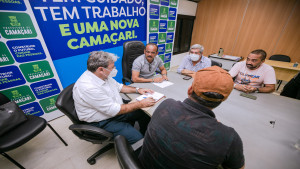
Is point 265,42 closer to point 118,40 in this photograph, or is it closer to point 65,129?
point 118,40

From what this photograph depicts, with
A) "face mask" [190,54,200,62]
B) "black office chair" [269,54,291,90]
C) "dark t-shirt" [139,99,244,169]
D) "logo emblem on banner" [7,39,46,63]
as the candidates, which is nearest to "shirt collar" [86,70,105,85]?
"dark t-shirt" [139,99,244,169]

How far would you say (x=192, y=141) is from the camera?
584 millimetres

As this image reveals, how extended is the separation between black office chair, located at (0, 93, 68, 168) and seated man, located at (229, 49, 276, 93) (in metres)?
2.68

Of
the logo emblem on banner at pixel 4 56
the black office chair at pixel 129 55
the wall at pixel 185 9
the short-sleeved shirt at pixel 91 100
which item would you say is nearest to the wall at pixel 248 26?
the wall at pixel 185 9

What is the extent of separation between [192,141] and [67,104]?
115 cm

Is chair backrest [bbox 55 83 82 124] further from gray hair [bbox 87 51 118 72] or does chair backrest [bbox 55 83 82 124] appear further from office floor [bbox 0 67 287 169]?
office floor [bbox 0 67 287 169]

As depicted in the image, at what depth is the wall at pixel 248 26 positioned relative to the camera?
3.36 metres

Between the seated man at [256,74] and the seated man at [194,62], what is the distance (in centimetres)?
53

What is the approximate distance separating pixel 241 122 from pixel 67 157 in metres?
2.21

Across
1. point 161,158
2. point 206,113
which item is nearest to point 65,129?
point 161,158

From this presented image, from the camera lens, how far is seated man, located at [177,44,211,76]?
216cm

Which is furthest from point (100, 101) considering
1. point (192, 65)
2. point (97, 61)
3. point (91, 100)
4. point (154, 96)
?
point (192, 65)

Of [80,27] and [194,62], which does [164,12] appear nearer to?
[194,62]

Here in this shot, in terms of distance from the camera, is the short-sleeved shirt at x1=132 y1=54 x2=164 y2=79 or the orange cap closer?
the orange cap
